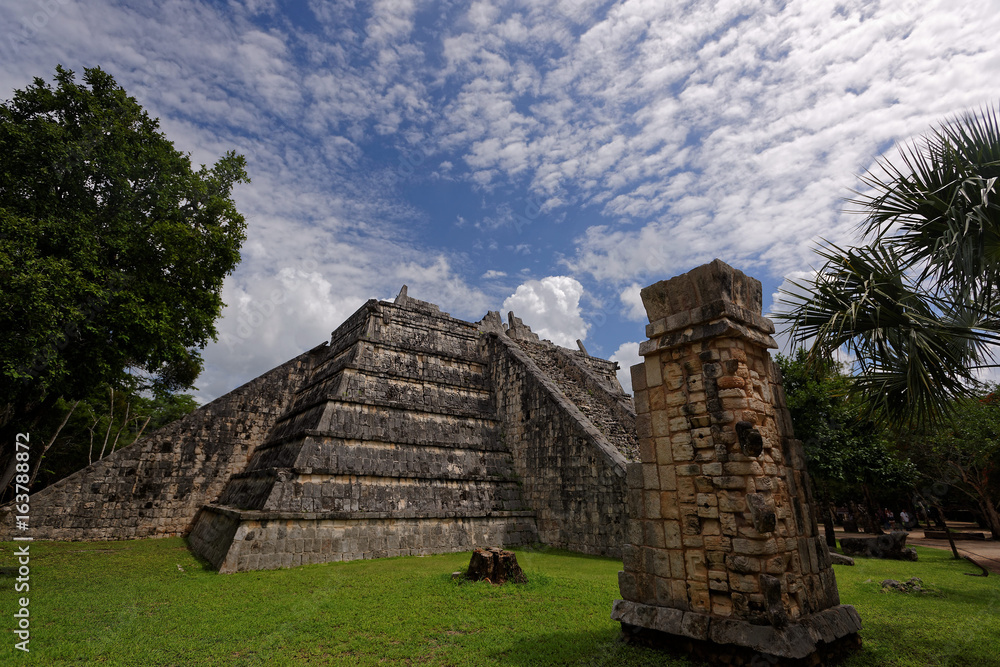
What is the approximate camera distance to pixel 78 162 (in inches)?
360

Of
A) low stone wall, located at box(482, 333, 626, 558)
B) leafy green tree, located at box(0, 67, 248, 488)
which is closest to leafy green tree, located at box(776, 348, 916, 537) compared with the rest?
low stone wall, located at box(482, 333, 626, 558)

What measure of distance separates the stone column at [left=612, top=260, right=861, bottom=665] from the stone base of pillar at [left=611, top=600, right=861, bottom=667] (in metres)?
0.01

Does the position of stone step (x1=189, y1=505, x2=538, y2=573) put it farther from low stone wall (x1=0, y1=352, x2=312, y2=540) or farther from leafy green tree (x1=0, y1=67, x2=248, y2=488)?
leafy green tree (x1=0, y1=67, x2=248, y2=488)

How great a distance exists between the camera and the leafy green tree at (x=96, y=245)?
8078 millimetres

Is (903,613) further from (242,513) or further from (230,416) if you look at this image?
(230,416)

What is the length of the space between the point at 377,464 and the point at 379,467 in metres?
0.11

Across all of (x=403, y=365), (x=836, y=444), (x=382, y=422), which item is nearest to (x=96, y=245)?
(x=382, y=422)

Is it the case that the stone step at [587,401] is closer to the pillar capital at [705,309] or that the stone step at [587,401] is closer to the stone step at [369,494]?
the stone step at [369,494]

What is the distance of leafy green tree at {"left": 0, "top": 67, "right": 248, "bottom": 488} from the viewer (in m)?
8.08

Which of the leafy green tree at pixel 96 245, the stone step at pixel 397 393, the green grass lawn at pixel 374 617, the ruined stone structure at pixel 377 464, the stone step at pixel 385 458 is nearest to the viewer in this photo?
the green grass lawn at pixel 374 617

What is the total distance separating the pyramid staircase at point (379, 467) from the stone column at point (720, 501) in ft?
27.4

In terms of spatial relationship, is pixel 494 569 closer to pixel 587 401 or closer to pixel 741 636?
pixel 741 636

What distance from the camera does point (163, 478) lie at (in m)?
15.3

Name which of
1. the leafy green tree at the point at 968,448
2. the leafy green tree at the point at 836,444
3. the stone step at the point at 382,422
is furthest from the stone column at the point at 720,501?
the leafy green tree at the point at 968,448
